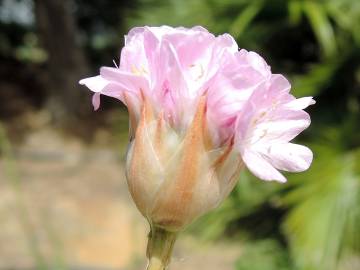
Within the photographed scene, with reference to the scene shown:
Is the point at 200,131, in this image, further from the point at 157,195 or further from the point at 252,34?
the point at 252,34

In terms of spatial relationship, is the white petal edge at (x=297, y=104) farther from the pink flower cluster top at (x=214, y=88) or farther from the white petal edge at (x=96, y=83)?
the white petal edge at (x=96, y=83)

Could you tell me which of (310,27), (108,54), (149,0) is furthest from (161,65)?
(108,54)

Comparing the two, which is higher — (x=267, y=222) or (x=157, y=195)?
(x=157, y=195)

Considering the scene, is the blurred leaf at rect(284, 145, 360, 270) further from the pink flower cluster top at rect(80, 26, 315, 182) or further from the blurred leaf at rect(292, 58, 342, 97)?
the pink flower cluster top at rect(80, 26, 315, 182)

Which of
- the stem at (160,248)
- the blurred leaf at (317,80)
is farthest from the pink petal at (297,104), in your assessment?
the blurred leaf at (317,80)

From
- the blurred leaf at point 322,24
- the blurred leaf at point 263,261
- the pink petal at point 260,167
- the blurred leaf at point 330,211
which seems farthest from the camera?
the blurred leaf at point 322,24

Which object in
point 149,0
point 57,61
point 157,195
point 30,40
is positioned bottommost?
point 30,40

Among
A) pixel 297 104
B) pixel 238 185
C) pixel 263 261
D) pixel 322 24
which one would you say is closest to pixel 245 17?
pixel 322 24
